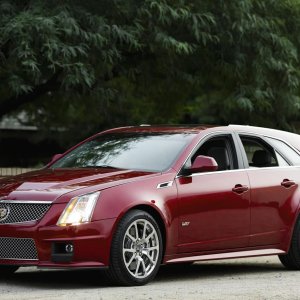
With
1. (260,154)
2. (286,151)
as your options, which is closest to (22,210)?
(260,154)

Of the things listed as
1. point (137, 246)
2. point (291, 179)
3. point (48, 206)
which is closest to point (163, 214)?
point (137, 246)

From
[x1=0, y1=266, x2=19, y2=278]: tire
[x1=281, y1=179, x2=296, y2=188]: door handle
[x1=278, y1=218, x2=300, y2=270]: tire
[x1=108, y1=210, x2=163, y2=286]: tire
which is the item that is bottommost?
[x1=278, y1=218, x2=300, y2=270]: tire

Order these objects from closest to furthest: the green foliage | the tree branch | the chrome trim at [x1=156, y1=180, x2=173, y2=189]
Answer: the chrome trim at [x1=156, y1=180, x2=173, y2=189] < the green foliage < the tree branch

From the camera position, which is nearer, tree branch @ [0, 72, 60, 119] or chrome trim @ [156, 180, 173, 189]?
chrome trim @ [156, 180, 173, 189]

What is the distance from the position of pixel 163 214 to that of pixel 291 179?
7.28 feet

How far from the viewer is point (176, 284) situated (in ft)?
34.6

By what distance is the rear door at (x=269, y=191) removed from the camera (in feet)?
37.9

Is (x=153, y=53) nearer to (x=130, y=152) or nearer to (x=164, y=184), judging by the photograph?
(x=130, y=152)

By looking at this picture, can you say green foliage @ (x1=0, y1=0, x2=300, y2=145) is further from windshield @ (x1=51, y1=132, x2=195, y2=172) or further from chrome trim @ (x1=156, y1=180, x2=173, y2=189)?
chrome trim @ (x1=156, y1=180, x2=173, y2=189)

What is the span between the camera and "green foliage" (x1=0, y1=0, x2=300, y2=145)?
2094 centimetres

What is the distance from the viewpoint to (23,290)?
9906mm

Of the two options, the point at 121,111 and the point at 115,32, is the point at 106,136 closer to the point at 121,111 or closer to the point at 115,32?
the point at 115,32

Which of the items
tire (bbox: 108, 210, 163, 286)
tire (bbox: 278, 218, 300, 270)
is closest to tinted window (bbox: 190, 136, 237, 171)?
tire (bbox: 278, 218, 300, 270)

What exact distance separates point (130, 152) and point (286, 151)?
7.04 feet
